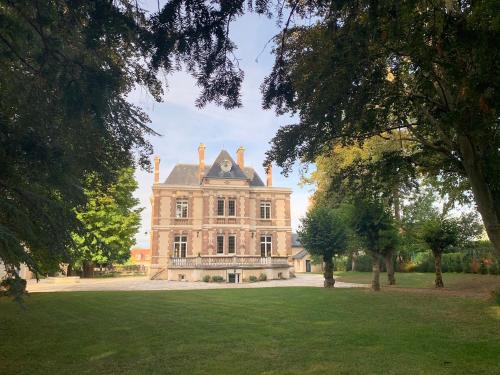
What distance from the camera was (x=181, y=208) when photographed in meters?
38.6

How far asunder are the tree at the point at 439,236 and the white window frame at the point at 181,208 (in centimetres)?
2474

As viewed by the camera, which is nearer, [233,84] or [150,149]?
[233,84]

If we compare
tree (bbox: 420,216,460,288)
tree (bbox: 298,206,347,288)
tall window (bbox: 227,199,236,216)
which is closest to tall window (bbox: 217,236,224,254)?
tall window (bbox: 227,199,236,216)

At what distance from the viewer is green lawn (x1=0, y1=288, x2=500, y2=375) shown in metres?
5.84

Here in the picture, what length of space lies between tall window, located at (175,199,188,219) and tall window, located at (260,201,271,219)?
24.8 feet

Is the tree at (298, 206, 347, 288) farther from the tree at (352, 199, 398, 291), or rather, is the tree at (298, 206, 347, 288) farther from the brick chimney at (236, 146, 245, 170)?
the brick chimney at (236, 146, 245, 170)

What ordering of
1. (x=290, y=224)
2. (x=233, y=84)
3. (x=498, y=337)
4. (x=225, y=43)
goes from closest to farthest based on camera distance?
1. (x=225, y=43)
2. (x=233, y=84)
3. (x=498, y=337)
4. (x=290, y=224)

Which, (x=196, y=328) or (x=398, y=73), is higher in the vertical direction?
(x=398, y=73)

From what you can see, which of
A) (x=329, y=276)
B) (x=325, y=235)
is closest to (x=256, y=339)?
(x=329, y=276)

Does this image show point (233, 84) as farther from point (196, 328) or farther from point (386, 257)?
point (386, 257)

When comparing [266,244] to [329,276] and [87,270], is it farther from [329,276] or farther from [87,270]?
[329,276]

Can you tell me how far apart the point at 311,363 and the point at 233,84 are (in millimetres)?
4339

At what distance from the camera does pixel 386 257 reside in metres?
20.2

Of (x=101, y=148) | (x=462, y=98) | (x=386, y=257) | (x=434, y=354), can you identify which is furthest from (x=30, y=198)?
(x=386, y=257)
